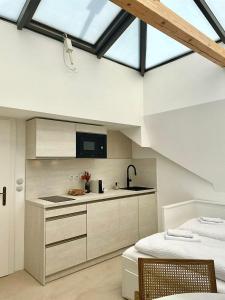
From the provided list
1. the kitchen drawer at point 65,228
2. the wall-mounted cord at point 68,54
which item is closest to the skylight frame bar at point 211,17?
the wall-mounted cord at point 68,54

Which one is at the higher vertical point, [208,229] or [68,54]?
[68,54]

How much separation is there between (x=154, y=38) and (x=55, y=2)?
4.85ft

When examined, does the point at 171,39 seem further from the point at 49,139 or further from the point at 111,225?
the point at 111,225

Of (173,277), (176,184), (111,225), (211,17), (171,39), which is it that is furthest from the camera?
(176,184)

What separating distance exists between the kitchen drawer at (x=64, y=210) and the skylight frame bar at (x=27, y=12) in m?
2.13

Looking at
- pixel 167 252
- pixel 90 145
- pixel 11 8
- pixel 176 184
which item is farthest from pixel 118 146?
pixel 11 8

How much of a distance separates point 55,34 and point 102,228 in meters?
2.64

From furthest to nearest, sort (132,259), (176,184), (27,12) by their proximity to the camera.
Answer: (176,184)
(27,12)
(132,259)

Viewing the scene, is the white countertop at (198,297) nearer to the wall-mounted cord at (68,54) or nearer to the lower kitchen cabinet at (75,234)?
the lower kitchen cabinet at (75,234)

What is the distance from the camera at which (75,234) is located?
2857 millimetres

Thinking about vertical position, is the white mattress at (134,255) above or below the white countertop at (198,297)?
below

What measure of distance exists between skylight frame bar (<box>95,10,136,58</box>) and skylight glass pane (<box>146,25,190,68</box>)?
0.43 m

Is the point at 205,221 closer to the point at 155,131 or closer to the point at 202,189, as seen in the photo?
the point at 202,189

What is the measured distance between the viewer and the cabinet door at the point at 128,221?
3.43 meters
